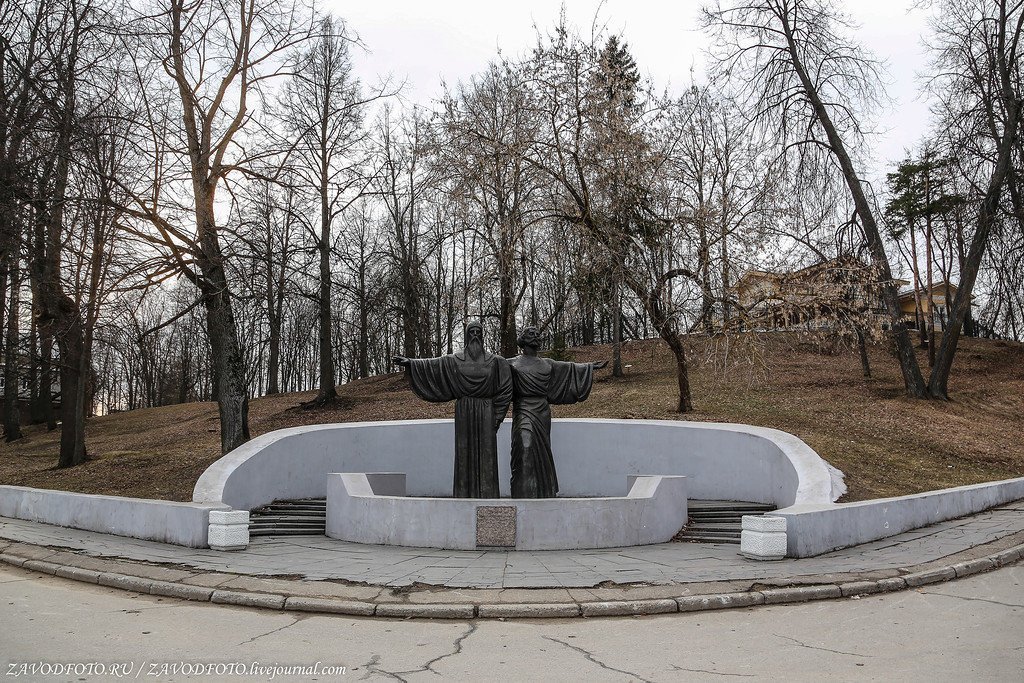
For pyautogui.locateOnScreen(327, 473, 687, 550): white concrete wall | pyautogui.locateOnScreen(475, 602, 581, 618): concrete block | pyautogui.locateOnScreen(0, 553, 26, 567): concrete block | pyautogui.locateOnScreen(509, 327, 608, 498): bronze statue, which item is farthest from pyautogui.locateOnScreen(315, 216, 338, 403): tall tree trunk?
pyautogui.locateOnScreen(475, 602, 581, 618): concrete block

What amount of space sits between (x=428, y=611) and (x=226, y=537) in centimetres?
382

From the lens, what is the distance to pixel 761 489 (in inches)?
518

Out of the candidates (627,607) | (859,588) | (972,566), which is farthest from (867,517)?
(627,607)

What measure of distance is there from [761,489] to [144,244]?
1253 cm

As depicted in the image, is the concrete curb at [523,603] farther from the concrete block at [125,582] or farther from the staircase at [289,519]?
the staircase at [289,519]

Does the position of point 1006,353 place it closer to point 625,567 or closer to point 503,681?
point 625,567

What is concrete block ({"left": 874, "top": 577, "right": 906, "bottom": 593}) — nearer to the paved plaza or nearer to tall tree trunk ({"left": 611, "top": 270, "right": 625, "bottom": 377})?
the paved plaza

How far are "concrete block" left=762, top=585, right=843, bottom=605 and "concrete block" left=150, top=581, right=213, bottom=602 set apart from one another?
5331 millimetres

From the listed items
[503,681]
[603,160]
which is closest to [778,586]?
[503,681]

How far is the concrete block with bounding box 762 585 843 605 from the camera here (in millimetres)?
7168

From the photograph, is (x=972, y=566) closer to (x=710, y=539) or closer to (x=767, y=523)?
(x=767, y=523)

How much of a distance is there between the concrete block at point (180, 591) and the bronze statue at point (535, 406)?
16.6 feet

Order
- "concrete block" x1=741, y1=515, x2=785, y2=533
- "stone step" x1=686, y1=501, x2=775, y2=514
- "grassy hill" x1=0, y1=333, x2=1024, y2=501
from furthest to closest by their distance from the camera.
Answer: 1. "grassy hill" x1=0, y1=333, x2=1024, y2=501
2. "stone step" x1=686, y1=501, x2=775, y2=514
3. "concrete block" x1=741, y1=515, x2=785, y2=533

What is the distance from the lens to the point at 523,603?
6.93 m
